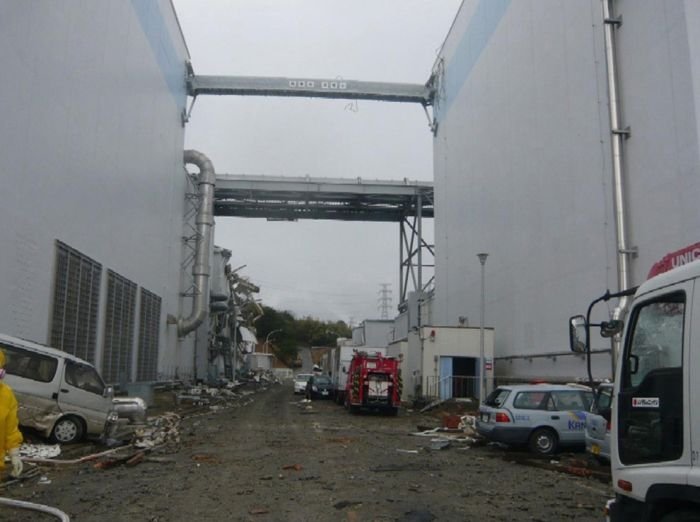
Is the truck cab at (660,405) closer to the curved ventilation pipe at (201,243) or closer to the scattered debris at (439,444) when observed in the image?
the scattered debris at (439,444)

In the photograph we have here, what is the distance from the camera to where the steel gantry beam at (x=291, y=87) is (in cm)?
4034

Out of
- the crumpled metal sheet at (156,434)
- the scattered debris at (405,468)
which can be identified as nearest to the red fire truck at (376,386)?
the crumpled metal sheet at (156,434)

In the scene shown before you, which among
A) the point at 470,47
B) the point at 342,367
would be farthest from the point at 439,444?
the point at 470,47

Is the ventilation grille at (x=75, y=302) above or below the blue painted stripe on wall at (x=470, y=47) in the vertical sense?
below

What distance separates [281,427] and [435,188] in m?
26.3

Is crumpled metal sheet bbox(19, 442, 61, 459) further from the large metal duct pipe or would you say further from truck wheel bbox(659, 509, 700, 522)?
the large metal duct pipe

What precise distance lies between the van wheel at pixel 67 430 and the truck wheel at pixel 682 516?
1298 centimetres

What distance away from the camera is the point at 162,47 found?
34.0m

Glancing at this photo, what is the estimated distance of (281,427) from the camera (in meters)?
21.4

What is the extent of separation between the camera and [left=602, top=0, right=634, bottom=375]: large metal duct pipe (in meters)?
18.8

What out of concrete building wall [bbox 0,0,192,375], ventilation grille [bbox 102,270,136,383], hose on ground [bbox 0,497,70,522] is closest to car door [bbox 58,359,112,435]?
concrete building wall [bbox 0,0,192,375]

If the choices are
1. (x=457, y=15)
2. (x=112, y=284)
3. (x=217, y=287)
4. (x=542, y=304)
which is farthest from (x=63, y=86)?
(x=217, y=287)

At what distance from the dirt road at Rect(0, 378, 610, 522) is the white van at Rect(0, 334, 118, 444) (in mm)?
2205

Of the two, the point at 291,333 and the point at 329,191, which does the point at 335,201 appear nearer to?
the point at 329,191
